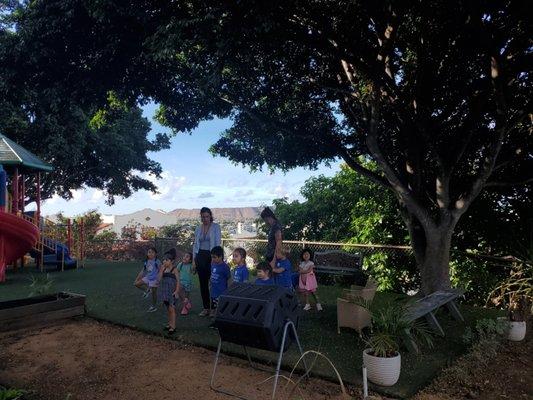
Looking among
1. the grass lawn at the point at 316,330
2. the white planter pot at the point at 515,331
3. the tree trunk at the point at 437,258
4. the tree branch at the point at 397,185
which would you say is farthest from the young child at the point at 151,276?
the white planter pot at the point at 515,331

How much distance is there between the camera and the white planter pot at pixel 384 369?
179 inches

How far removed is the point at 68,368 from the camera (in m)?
5.20

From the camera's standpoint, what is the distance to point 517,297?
8.27 meters

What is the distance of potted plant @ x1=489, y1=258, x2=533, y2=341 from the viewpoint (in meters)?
6.54

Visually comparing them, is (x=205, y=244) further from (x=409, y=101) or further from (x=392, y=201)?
(x=392, y=201)

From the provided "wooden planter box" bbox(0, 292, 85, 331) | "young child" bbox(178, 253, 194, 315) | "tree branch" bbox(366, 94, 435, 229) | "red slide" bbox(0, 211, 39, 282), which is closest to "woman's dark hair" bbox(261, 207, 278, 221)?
"young child" bbox(178, 253, 194, 315)

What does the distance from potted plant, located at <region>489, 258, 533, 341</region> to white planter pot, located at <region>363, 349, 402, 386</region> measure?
10.7 ft

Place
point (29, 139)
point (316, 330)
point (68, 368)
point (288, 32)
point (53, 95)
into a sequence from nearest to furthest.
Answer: point (68, 368) → point (316, 330) → point (288, 32) → point (53, 95) → point (29, 139)

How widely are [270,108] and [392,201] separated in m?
4.63

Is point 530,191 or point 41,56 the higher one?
point 41,56

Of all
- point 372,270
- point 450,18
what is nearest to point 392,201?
point 372,270

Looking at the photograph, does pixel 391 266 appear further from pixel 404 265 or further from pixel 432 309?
pixel 432 309

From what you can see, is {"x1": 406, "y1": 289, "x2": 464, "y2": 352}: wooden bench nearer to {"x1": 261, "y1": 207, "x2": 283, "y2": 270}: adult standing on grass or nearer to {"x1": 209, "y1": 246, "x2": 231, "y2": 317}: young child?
{"x1": 261, "y1": 207, "x2": 283, "y2": 270}: adult standing on grass

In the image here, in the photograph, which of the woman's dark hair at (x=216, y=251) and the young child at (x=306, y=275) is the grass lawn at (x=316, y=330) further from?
the woman's dark hair at (x=216, y=251)
